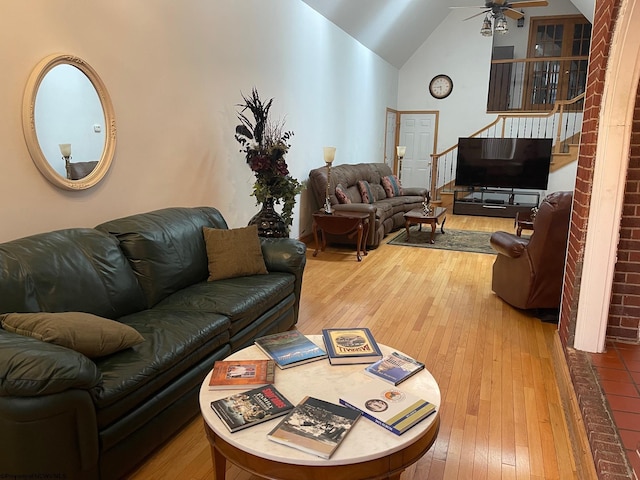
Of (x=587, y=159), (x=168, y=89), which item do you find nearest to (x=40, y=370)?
(x=168, y=89)

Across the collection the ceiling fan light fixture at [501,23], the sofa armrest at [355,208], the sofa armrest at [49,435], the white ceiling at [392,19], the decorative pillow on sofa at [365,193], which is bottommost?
the sofa armrest at [49,435]

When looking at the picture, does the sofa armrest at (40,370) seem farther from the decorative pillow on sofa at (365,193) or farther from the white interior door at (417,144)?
the white interior door at (417,144)

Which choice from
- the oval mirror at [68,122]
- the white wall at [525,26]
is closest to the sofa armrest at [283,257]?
the oval mirror at [68,122]

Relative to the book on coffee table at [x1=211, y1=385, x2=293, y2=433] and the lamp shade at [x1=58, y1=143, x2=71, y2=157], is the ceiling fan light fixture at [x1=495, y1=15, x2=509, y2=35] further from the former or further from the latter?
the book on coffee table at [x1=211, y1=385, x2=293, y2=433]

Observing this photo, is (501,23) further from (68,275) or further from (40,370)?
(40,370)

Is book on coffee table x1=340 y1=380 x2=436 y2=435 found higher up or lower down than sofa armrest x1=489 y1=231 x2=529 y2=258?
lower down

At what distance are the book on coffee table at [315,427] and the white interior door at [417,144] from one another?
29.0ft

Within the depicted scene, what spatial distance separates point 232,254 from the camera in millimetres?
3188

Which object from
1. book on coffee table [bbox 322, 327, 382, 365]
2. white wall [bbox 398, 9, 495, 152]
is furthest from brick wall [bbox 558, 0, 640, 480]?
white wall [bbox 398, 9, 495, 152]

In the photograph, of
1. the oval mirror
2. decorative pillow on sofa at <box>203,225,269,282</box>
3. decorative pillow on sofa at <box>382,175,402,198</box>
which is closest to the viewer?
the oval mirror

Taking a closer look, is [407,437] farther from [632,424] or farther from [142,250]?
[142,250]

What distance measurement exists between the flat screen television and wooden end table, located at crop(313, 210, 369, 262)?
4029mm

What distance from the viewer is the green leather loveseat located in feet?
5.05

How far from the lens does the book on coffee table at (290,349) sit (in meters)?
1.99
